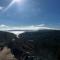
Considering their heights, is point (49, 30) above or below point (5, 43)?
above

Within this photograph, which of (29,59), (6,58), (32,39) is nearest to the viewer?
(29,59)

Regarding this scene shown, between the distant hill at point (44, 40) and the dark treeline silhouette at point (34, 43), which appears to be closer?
the dark treeline silhouette at point (34, 43)

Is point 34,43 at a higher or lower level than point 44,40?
lower

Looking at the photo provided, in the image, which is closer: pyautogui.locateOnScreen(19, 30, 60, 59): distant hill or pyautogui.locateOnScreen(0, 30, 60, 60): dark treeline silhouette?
pyautogui.locateOnScreen(0, 30, 60, 60): dark treeline silhouette

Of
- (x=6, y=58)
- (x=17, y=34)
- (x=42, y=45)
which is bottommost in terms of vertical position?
(x=6, y=58)

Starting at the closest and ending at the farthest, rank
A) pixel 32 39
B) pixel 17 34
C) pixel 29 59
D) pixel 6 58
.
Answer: pixel 29 59 < pixel 6 58 < pixel 17 34 < pixel 32 39

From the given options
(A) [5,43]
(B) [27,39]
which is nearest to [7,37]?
(A) [5,43]

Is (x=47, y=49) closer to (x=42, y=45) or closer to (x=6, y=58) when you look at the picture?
(x=42, y=45)

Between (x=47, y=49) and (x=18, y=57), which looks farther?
Answer: (x=47, y=49)
